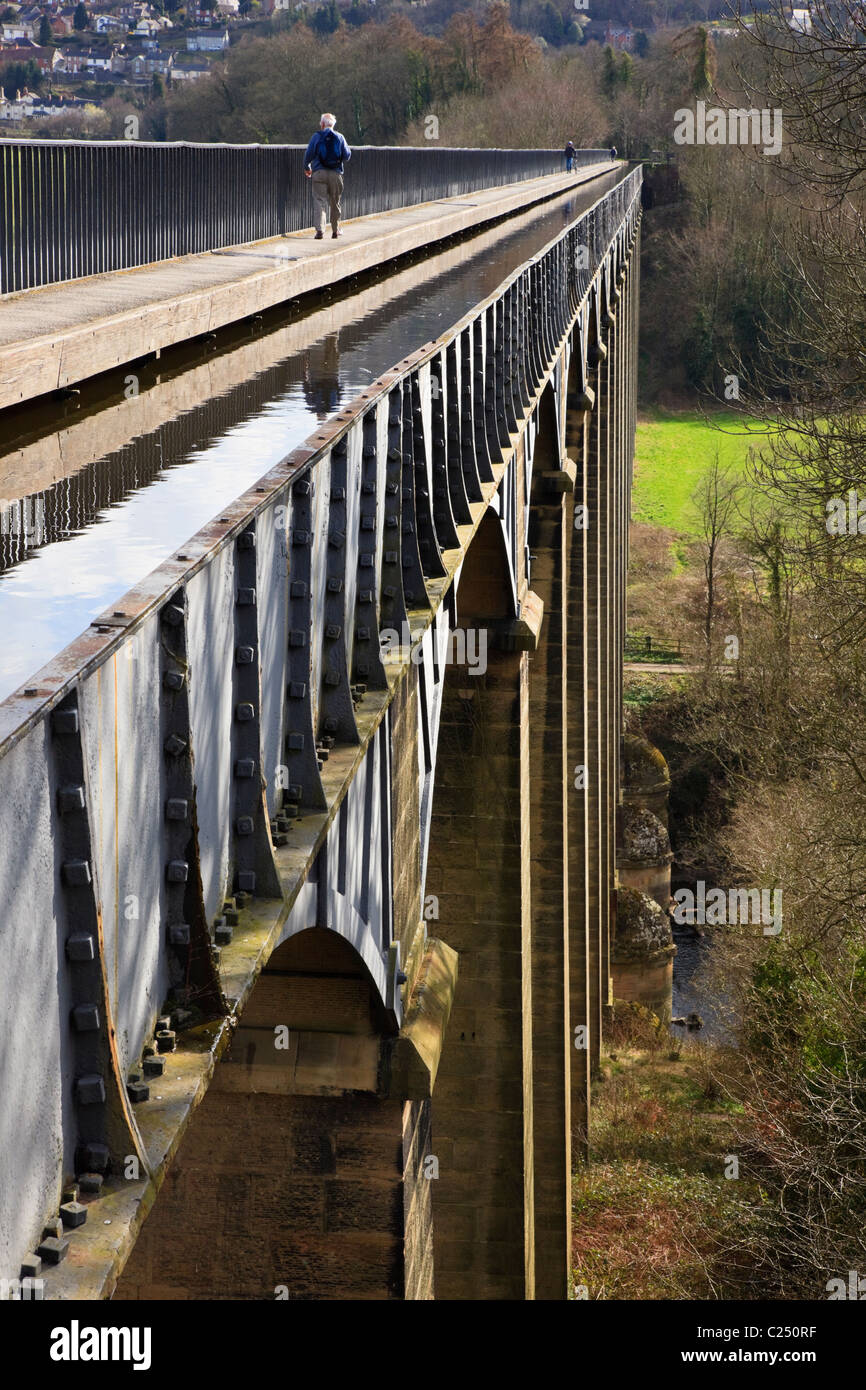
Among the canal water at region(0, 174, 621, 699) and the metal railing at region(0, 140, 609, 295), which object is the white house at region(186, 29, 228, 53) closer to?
the metal railing at region(0, 140, 609, 295)

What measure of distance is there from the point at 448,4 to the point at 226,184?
16709 centimetres

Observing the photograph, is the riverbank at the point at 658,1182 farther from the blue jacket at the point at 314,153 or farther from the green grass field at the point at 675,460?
the green grass field at the point at 675,460

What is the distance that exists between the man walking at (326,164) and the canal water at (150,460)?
4.47 metres

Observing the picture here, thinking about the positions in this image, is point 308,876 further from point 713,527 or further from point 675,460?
point 675,460

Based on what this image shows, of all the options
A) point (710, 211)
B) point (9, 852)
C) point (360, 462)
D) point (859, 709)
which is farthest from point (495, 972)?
point (710, 211)

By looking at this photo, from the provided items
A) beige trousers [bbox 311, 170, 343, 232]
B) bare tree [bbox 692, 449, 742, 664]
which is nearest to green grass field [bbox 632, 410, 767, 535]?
bare tree [bbox 692, 449, 742, 664]

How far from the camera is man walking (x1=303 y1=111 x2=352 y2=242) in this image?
1562 centimetres

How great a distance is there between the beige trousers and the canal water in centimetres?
522

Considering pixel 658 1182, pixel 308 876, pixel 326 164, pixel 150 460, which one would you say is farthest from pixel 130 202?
pixel 658 1182

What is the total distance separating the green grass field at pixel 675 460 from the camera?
61.8 metres

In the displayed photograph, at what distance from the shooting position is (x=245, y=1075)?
739cm

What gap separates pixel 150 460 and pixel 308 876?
2.05 meters

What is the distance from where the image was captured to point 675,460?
68.8m
